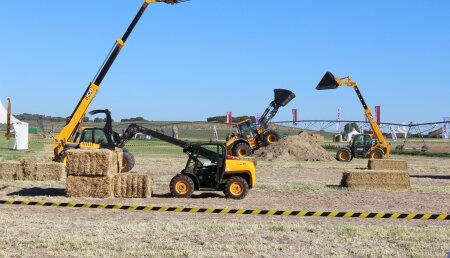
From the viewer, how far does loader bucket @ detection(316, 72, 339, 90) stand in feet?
124

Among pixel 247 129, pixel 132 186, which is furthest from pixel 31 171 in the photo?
pixel 247 129

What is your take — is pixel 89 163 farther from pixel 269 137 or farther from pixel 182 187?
→ pixel 269 137

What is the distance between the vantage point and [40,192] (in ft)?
60.5

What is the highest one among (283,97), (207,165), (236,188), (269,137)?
(283,97)

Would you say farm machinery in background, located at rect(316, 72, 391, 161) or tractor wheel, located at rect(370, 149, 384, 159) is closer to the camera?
farm machinery in background, located at rect(316, 72, 391, 161)

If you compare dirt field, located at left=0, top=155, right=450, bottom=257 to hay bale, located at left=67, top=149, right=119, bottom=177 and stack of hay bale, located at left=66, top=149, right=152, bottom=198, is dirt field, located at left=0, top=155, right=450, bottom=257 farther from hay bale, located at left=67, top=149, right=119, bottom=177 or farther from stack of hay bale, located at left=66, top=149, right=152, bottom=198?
hay bale, located at left=67, top=149, right=119, bottom=177

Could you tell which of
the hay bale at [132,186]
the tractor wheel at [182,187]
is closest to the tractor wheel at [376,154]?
the tractor wheel at [182,187]

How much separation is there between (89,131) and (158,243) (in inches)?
668

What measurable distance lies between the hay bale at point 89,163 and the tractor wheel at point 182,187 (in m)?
1.78

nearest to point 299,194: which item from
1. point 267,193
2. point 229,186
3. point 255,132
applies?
point 267,193

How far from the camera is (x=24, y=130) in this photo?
159 ft

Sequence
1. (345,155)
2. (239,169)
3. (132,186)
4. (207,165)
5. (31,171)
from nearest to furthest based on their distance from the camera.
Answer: (132,186), (239,169), (207,165), (31,171), (345,155)

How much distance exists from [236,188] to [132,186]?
2759mm

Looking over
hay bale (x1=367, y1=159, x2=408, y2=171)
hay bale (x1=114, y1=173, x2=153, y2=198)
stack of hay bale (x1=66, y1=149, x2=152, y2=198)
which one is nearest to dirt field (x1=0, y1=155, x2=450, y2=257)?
stack of hay bale (x1=66, y1=149, x2=152, y2=198)
